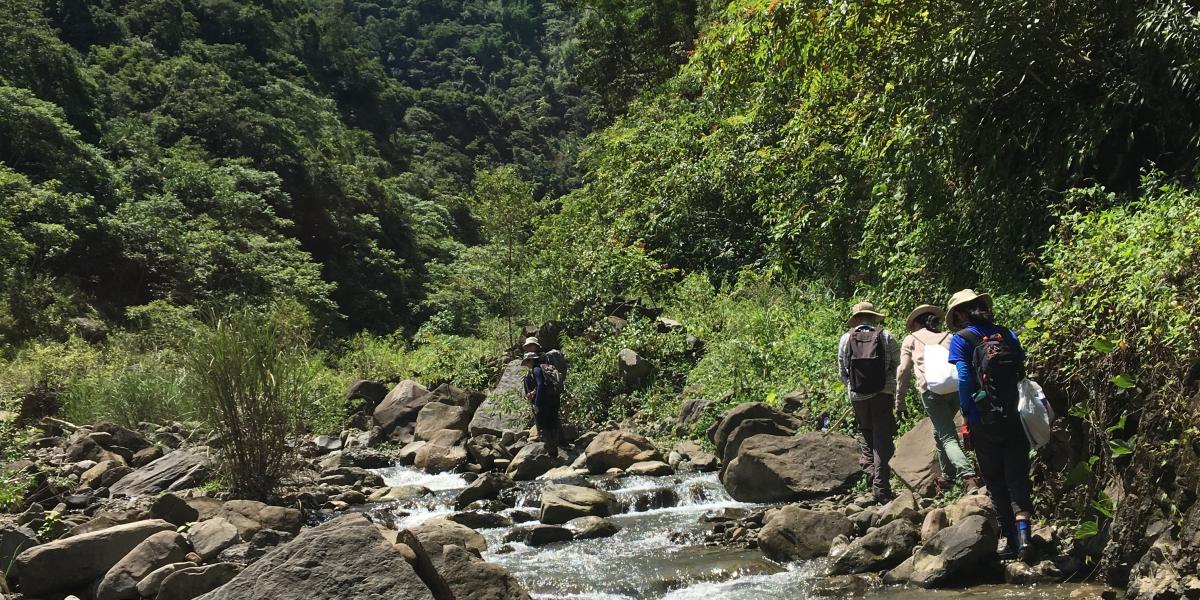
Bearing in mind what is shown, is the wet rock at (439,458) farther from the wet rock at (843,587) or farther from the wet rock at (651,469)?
the wet rock at (843,587)

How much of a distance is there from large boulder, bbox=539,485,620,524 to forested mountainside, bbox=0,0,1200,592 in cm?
250

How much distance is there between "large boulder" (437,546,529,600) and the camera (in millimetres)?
4594

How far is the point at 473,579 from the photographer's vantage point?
4656 millimetres

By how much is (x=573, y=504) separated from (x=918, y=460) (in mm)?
2935

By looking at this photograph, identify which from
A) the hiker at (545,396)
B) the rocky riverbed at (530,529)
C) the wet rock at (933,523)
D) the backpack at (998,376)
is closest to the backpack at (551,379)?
the hiker at (545,396)

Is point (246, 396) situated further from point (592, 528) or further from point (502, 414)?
point (502, 414)

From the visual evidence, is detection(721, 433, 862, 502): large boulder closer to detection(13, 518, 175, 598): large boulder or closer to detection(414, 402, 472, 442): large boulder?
detection(13, 518, 175, 598): large boulder

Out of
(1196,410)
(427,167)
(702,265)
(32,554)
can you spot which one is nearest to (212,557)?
(32,554)

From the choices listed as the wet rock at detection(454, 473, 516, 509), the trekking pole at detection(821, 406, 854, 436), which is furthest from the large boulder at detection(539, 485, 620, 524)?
the trekking pole at detection(821, 406, 854, 436)

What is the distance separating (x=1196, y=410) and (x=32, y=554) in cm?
681

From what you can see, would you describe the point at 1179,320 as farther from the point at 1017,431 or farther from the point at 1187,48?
the point at 1187,48

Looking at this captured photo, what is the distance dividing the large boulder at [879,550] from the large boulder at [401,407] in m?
10.0

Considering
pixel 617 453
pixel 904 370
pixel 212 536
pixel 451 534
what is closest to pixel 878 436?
pixel 904 370

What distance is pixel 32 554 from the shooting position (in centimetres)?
584
